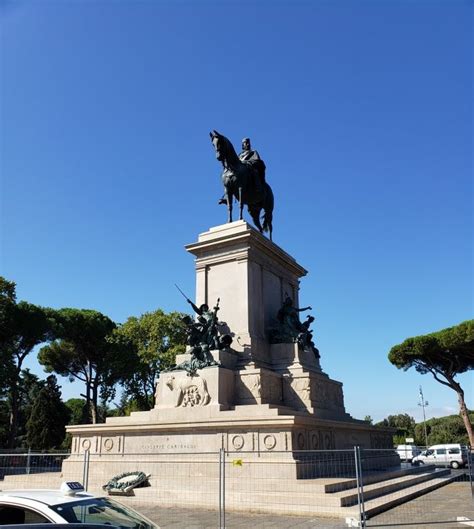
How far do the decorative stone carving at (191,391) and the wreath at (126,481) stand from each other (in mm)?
2756

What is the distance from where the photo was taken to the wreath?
13.3 meters

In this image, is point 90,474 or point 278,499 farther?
point 90,474

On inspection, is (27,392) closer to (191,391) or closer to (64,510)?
(191,391)

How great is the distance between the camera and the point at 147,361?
3884 centimetres

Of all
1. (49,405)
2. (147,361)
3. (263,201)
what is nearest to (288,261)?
(263,201)

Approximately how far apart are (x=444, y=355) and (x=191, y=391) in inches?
1148

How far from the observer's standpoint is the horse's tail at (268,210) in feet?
73.6

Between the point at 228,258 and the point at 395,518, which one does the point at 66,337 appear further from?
the point at 395,518

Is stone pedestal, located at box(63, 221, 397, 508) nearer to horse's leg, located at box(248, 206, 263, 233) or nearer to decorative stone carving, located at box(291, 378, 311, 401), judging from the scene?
decorative stone carving, located at box(291, 378, 311, 401)

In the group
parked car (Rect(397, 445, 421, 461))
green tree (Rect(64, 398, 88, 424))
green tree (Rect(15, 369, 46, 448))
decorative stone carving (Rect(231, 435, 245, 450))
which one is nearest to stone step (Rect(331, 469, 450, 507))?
parked car (Rect(397, 445, 421, 461))

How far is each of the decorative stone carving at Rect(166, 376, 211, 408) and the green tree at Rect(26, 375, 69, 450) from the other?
27596mm

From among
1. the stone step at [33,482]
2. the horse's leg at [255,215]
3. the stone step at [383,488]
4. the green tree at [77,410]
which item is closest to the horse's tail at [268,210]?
the horse's leg at [255,215]

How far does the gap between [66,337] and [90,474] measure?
3049cm

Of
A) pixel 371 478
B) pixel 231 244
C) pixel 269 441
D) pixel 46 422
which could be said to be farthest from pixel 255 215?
pixel 46 422
